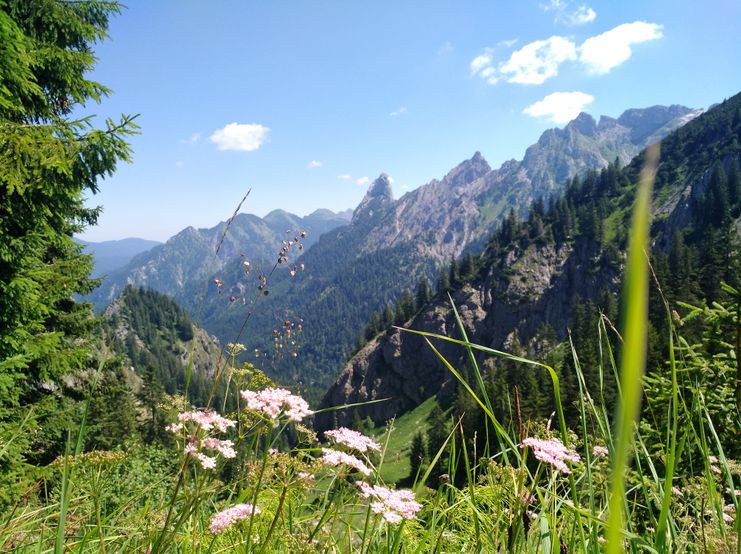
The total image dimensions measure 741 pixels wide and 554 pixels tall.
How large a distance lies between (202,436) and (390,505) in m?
0.98

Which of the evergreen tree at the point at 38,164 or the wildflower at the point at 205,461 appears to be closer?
the wildflower at the point at 205,461

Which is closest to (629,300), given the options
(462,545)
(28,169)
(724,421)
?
(462,545)

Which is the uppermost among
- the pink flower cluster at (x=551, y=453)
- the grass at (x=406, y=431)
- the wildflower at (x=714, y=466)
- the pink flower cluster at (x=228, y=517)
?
the pink flower cluster at (x=551, y=453)

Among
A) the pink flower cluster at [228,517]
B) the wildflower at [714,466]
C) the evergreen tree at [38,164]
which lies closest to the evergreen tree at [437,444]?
the pink flower cluster at [228,517]

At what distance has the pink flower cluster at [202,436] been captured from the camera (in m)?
1.96

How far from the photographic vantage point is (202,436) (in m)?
2.06

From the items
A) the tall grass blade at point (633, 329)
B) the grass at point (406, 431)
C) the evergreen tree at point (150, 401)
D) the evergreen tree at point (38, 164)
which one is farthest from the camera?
the grass at point (406, 431)

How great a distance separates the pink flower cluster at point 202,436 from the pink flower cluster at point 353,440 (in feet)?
1.73

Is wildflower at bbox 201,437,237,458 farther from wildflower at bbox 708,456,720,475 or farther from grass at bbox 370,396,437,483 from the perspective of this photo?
grass at bbox 370,396,437,483

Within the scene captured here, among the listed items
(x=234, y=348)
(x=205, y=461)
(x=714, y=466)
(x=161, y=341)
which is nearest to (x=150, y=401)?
(x=234, y=348)

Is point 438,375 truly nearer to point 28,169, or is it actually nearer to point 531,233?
point 531,233

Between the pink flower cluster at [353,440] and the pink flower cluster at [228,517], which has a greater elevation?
the pink flower cluster at [353,440]

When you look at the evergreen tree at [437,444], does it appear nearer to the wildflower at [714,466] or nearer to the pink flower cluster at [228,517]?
the pink flower cluster at [228,517]

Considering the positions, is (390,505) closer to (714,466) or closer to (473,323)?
(714,466)
